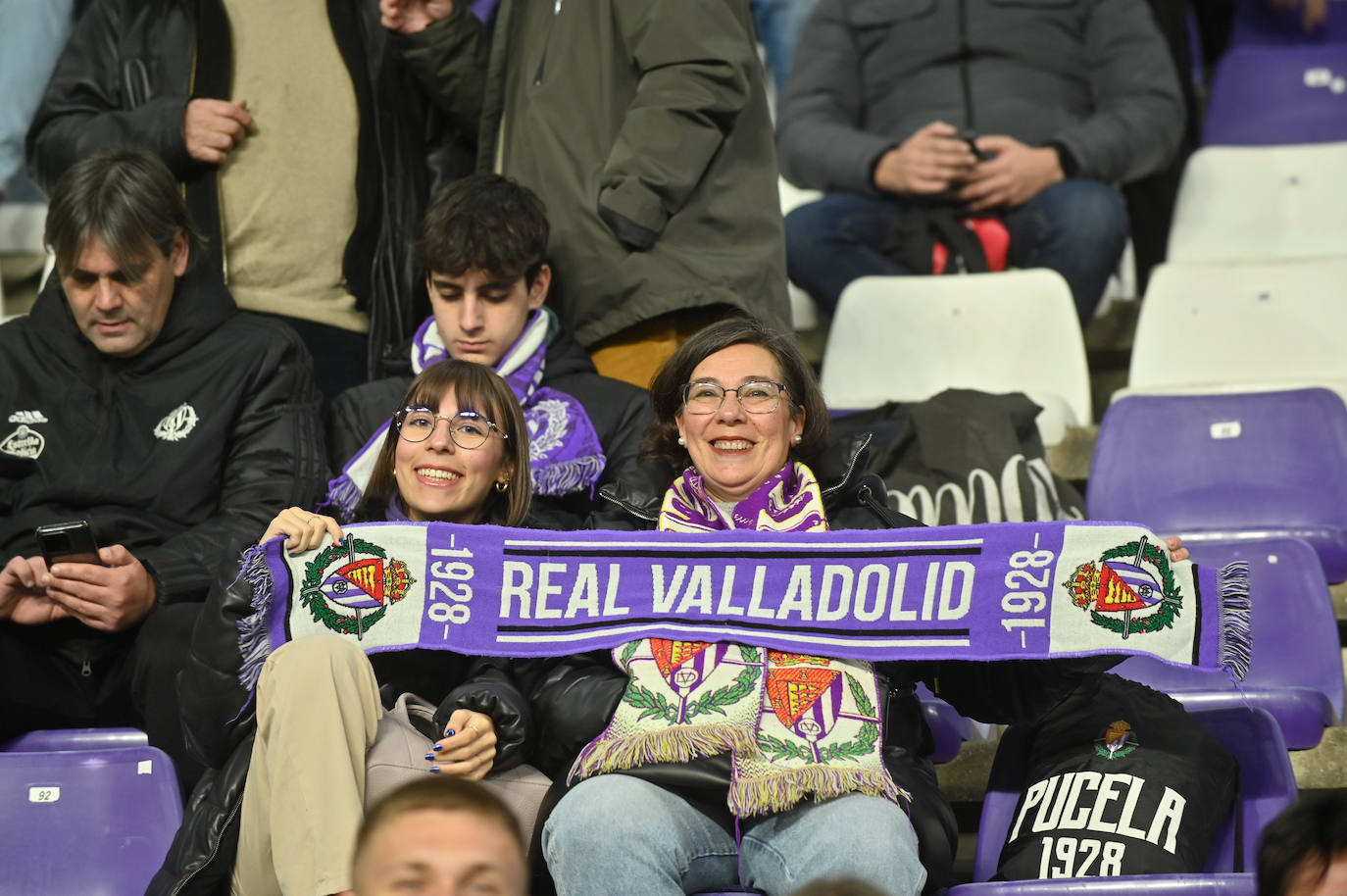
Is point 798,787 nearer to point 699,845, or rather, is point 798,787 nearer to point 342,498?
point 699,845

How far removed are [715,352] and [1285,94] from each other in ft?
11.6

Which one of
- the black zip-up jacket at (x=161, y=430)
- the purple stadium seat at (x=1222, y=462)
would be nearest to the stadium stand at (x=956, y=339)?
the purple stadium seat at (x=1222, y=462)

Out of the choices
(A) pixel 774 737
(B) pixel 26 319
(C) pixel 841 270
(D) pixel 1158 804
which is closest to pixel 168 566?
(B) pixel 26 319

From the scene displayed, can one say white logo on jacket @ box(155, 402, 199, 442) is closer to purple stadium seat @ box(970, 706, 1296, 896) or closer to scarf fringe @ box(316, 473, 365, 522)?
scarf fringe @ box(316, 473, 365, 522)

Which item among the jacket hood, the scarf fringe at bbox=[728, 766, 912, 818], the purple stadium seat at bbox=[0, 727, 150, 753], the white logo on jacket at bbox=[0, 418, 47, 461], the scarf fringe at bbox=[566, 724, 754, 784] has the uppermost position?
the jacket hood

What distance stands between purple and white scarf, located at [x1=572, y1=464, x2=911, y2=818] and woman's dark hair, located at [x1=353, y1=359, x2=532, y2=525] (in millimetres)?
325

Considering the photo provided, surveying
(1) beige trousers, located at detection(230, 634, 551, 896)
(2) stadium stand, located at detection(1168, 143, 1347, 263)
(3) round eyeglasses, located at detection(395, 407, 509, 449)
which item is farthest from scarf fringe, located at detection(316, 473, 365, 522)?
(2) stadium stand, located at detection(1168, 143, 1347, 263)

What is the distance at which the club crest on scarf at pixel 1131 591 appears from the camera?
2723mm

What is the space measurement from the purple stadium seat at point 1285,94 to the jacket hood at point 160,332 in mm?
3727

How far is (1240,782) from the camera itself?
2.76 meters

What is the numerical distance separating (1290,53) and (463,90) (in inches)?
120

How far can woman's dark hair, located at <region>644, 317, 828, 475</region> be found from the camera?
3043 millimetres

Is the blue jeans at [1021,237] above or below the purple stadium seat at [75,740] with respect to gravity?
above

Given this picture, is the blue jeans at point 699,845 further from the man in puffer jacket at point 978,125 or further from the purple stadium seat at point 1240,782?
the man in puffer jacket at point 978,125
